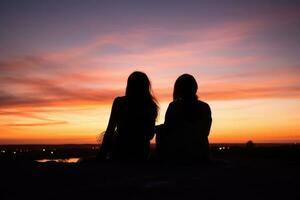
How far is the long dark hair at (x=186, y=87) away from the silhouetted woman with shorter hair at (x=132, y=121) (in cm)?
45

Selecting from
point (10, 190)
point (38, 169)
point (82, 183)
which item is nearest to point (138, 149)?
point (38, 169)

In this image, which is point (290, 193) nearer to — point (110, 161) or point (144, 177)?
point (144, 177)

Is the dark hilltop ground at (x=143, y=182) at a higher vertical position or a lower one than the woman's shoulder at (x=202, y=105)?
lower

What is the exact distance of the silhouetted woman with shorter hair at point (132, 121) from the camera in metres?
6.80

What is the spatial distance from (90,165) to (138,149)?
1055 millimetres

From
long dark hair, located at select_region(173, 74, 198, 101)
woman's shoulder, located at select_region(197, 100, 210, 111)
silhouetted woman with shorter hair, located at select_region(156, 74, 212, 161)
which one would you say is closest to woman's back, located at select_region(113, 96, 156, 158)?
silhouetted woman with shorter hair, located at select_region(156, 74, 212, 161)

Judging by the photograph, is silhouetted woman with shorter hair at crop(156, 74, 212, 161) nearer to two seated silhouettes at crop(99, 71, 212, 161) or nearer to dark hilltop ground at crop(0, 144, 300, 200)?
two seated silhouettes at crop(99, 71, 212, 161)

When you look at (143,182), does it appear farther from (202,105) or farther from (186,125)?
(202,105)

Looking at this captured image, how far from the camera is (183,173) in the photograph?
5.22 meters

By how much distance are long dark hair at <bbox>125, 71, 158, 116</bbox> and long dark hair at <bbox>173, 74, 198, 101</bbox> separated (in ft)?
1.46

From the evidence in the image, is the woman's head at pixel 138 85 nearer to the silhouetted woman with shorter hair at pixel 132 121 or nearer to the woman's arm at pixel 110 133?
the silhouetted woman with shorter hair at pixel 132 121

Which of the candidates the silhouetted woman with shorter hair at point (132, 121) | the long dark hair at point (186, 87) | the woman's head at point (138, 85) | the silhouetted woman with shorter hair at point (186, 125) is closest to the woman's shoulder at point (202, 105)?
the silhouetted woman with shorter hair at point (186, 125)

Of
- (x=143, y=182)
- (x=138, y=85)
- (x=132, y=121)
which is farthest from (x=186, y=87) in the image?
(x=143, y=182)

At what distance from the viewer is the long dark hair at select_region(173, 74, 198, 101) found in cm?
675
